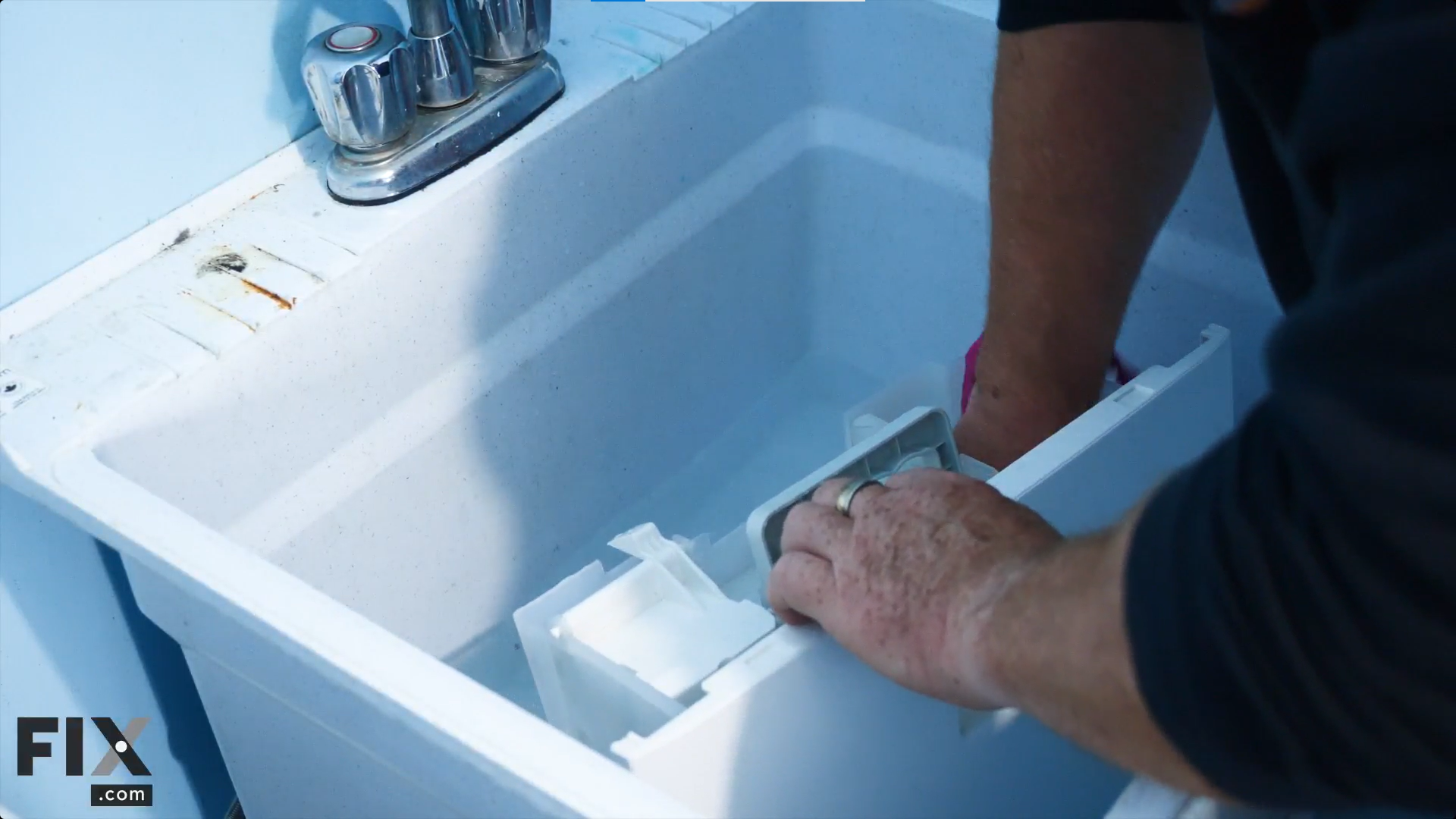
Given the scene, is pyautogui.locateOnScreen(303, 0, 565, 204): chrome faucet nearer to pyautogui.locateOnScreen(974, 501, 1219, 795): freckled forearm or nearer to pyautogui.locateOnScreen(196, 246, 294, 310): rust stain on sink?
pyautogui.locateOnScreen(196, 246, 294, 310): rust stain on sink

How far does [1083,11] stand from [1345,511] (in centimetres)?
45

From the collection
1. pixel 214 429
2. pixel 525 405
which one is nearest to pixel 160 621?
pixel 214 429

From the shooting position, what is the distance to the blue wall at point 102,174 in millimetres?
750

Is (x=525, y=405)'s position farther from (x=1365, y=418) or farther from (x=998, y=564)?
(x=1365, y=418)

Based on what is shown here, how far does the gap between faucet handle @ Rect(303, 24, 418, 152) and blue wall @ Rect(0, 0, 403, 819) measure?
0.06 meters

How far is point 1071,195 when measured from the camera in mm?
821

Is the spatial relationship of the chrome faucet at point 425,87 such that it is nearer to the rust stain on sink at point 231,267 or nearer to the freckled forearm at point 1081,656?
the rust stain on sink at point 231,267

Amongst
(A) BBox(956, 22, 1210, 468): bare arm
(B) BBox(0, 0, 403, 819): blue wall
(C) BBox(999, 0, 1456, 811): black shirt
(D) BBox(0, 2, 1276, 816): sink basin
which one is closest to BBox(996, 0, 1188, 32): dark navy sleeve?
(A) BBox(956, 22, 1210, 468): bare arm

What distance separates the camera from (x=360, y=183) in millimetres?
853

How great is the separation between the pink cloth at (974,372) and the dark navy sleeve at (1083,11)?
0.21 metres

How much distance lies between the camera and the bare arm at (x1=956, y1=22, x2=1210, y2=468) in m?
0.79

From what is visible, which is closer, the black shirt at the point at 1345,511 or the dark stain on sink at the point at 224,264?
the black shirt at the point at 1345,511

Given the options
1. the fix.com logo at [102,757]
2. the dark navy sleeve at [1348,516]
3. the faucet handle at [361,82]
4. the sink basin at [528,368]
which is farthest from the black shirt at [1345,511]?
the fix.com logo at [102,757]

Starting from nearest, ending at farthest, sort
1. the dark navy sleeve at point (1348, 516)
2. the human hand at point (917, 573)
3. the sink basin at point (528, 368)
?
1. the dark navy sleeve at point (1348, 516)
2. the human hand at point (917, 573)
3. the sink basin at point (528, 368)
